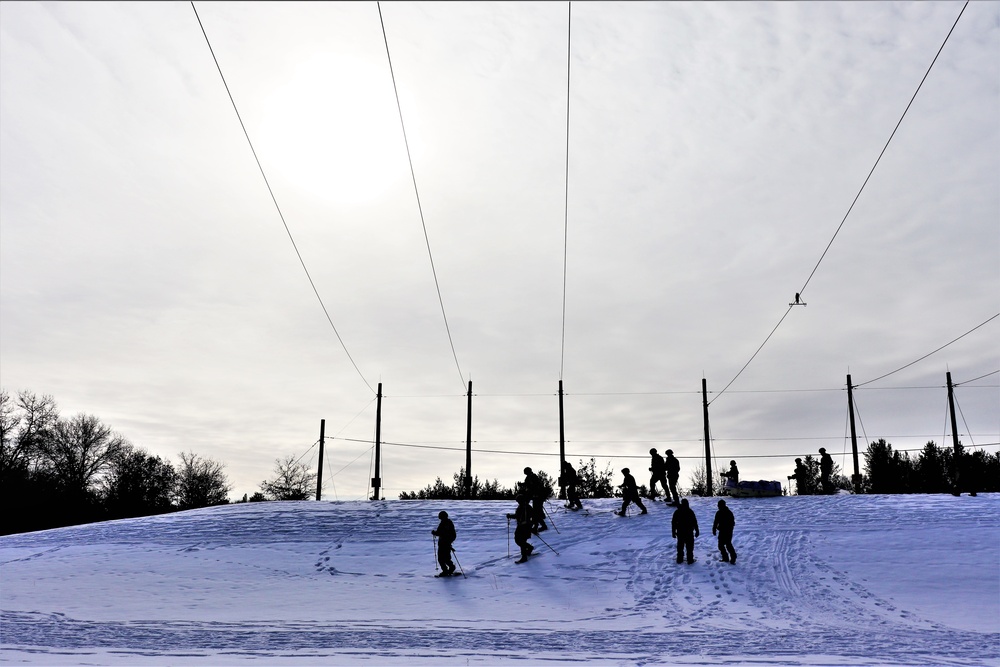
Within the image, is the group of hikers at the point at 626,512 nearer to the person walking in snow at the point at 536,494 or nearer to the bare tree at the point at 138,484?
the person walking in snow at the point at 536,494

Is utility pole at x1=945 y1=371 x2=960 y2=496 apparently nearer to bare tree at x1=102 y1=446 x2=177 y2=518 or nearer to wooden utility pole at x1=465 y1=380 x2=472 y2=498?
wooden utility pole at x1=465 y1=380 x2=472 y2=498

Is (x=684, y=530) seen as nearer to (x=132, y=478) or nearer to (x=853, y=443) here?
(x=853, y=443)

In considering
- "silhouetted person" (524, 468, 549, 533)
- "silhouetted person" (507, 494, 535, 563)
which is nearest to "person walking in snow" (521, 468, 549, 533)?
"silhouetted person" (524, 468, 549, 533)

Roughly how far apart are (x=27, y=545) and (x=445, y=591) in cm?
1667

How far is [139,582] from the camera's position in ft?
66.1

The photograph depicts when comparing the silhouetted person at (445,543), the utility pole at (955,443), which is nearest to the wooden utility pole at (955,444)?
the utility pole at (955,443)

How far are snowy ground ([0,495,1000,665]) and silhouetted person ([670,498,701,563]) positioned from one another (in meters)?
0.45

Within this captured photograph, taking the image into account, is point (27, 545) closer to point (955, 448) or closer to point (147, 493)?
point (955, 448)

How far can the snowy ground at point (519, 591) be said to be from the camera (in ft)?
44.4

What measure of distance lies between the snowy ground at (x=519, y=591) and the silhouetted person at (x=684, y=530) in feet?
1.46

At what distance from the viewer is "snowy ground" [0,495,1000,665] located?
44.4 ft

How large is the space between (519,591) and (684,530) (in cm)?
483

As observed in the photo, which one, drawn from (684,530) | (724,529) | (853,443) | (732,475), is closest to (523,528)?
(684,530)

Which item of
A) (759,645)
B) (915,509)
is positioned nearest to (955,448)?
(915,509)
